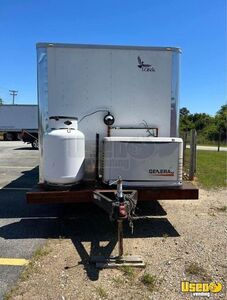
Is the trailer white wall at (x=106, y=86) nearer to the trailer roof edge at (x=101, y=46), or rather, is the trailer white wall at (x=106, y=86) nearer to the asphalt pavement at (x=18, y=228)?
the trailer roof edge at (x=101, y=46)

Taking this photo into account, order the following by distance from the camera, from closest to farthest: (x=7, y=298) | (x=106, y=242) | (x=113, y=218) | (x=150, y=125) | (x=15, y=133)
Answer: (x=7, y=298), (x=113, y=218), (x=106, y=242), (x=150, y=125), (x=15, y=133)

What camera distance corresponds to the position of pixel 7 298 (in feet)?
10.3

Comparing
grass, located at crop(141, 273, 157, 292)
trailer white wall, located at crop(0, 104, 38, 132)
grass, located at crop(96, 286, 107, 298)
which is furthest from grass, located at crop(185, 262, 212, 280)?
trailer white wall, located at crop(0, 104, 38, 132)

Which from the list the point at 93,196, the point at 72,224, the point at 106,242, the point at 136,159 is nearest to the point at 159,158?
the point at 136,159

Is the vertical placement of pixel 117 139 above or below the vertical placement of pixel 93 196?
above

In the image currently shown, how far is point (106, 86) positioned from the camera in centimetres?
562

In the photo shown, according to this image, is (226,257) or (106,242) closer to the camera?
(226,257)

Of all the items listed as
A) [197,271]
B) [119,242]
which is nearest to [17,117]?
[119,242]

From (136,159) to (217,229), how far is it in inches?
70.3

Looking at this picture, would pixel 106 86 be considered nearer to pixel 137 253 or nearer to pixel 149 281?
pixel 137 253

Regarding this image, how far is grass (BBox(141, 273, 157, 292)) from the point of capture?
343cm

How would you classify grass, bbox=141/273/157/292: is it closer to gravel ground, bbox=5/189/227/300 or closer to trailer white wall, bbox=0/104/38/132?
gravel ground, bbox=5/189/227/300

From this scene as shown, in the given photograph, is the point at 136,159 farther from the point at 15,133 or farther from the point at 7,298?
the point at 15,133

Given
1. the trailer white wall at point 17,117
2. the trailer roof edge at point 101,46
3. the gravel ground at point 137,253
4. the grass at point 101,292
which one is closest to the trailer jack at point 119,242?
the gravel ground at point 137,253
